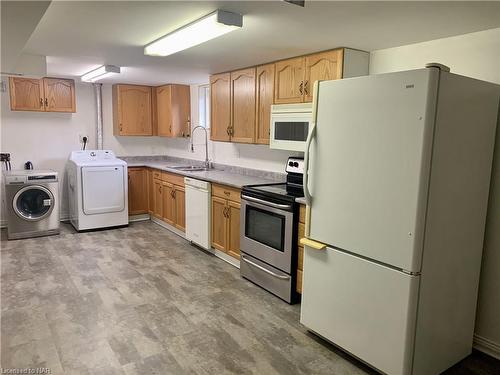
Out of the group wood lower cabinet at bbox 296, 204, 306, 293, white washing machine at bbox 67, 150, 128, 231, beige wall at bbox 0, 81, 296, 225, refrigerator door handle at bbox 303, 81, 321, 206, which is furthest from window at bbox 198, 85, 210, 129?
refrigerator door handle at bbox 303, 81, 321, 206

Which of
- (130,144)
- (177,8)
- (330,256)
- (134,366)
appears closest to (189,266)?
(134,366)

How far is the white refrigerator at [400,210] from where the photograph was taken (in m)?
2.00

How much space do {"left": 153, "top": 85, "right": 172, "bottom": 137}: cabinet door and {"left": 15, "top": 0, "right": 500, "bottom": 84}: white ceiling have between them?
2037mm

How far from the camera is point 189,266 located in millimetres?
4117

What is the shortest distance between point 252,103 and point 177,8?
1.90 meters

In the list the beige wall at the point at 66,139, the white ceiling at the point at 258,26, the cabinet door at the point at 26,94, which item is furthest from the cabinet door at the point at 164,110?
the white ceiling at the point at 258,26

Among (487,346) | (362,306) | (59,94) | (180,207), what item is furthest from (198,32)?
(59,94)

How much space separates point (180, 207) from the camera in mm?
5141

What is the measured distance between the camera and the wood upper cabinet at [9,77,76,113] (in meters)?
5.17

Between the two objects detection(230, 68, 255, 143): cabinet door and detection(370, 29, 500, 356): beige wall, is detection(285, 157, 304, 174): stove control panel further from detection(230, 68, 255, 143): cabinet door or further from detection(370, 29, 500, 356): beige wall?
detection(370, 29, 500, 356): beige wall

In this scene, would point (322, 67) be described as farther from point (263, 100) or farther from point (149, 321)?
point (149, 321)

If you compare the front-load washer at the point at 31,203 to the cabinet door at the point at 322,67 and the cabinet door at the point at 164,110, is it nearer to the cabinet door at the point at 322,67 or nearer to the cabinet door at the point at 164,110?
the cabinet door at the point at 164,110

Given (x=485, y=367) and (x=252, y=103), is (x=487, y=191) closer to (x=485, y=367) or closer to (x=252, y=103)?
(x=485, y=367)

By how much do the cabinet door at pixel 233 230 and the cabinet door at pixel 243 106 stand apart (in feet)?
2.42
